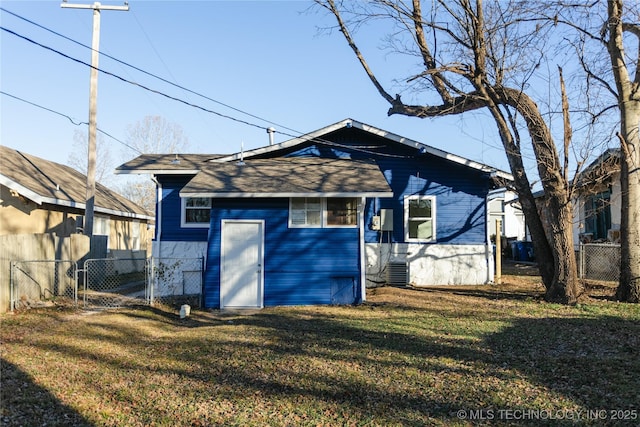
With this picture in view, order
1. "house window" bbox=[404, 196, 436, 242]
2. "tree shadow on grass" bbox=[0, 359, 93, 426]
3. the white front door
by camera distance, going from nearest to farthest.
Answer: "tree shadow on grass" bbox=[0, 359, 93, 426] < the white front door < "house window" bbox=[404, 196, 436, 242]

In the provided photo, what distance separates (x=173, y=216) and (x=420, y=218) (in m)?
7.60

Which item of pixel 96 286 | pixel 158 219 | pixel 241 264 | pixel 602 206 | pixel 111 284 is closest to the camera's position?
pixel 241 264

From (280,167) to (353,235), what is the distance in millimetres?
3226

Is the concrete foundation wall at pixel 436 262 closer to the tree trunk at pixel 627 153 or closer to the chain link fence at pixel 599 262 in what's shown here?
the chain link fence at pixel 599 262

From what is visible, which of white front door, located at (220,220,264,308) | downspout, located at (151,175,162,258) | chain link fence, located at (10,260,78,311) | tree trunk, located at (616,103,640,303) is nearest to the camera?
chain link fence, located at (10,260,78,311)

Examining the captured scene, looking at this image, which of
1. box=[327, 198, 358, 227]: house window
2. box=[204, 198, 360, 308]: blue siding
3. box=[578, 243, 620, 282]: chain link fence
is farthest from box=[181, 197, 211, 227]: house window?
box=[578, 243, 620, 282]: chain link fence

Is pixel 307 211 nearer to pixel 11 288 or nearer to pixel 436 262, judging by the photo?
pixel 436 262

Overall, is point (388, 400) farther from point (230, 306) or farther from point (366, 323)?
point (230, 306)

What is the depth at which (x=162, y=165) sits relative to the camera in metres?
14.4

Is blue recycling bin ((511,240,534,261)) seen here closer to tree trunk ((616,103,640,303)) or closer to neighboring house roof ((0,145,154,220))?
tree trunk ((616,103,640,303))

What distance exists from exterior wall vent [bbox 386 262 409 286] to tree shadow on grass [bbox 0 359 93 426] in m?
10.2

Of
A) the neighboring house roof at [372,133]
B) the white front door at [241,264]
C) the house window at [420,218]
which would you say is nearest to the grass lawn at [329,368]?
the white front door at [241,264]

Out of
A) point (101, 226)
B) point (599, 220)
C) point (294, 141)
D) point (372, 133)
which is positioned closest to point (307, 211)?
point (294, 141)

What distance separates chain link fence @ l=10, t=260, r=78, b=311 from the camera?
10.5 m
